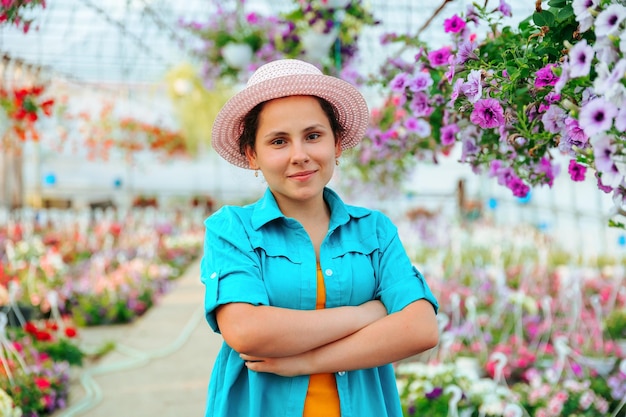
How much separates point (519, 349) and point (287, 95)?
2933 mm

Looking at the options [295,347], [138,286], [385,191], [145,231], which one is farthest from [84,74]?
[295,347]

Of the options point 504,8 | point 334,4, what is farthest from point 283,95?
point 334,4

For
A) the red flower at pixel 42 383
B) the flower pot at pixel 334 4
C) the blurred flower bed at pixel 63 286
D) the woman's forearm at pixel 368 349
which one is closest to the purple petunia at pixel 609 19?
the woman's forearm at pixel 368 349

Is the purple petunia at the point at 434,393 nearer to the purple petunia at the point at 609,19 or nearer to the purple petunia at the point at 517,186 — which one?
the purple petunia at the point at 517,186

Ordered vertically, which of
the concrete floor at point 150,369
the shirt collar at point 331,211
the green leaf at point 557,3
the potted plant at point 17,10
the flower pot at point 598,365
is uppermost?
the potted plant at point 17,10

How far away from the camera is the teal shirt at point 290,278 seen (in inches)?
48.4

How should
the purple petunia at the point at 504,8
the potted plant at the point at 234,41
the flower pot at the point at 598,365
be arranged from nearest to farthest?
the purple petunia at the point at 504,8 → the flower pot at the point at 598,365 → the potted plant at the point at 234,41

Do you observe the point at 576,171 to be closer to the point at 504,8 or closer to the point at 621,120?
the point at 504,8

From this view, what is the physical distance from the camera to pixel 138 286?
6.36 m

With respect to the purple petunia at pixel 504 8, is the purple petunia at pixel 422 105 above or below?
below

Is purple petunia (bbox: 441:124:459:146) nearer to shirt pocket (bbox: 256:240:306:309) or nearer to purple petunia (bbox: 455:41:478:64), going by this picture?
purple petunia (bbox: 455:41:478:64)

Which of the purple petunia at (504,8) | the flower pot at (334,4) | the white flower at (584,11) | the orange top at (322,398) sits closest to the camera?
the white flower at (584,11)

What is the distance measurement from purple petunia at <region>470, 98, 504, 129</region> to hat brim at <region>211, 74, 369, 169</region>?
0.26 meters

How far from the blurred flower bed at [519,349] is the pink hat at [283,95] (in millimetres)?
879
